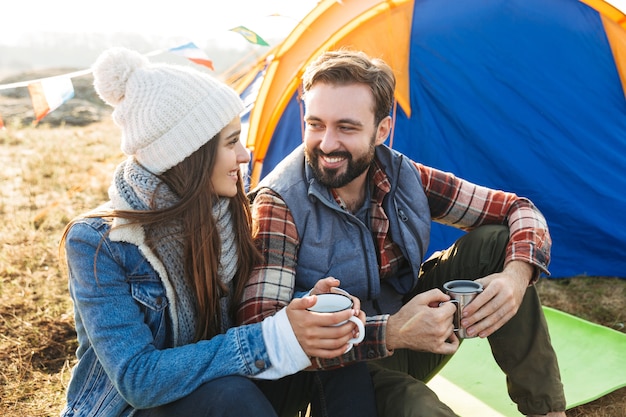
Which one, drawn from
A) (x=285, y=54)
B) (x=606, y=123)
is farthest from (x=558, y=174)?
(x=285, y=54)

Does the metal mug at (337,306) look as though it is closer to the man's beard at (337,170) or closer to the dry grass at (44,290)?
the man's beard at (337,170)

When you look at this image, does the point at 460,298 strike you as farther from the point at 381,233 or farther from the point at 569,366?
the point at 569,366

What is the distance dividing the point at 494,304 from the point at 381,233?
1.46 ft

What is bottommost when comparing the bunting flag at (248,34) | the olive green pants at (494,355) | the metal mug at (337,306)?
the olive green pants at (494,355)

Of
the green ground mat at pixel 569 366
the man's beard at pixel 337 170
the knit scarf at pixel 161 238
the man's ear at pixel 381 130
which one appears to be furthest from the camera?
the green ground mat at pixel 569 366

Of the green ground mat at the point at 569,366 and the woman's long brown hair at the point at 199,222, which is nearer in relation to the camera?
the woman's long brown hair at the point at 199,222

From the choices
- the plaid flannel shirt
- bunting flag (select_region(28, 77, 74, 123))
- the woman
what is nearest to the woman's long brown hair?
the woman

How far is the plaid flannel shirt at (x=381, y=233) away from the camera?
181 centimetres

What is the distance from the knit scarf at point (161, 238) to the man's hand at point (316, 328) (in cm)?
30

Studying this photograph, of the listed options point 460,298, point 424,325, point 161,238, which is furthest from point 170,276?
point 460,298

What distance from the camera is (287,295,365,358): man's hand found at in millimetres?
1552

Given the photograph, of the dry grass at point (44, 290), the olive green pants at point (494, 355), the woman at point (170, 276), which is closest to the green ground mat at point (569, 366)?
the dry grass at point (44, 290)

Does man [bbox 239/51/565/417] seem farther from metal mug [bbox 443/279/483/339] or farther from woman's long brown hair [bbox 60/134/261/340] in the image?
woman's long brown hair [bbox 60/134/261/340]

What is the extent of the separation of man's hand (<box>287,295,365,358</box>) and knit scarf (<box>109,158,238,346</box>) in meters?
0.30
